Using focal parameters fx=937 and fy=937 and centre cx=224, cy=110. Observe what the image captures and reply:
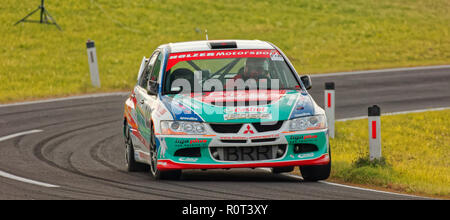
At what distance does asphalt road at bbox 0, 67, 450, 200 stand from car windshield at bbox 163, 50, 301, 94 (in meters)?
1.11

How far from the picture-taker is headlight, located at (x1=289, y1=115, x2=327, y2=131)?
10383 millimetres

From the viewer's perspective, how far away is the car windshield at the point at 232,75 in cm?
1143

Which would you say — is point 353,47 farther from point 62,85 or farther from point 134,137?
point 134,137

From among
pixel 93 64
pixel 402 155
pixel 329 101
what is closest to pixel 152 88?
pixel 329 101

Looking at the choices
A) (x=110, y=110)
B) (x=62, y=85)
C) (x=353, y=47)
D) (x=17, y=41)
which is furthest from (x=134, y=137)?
(x=353, y=47)

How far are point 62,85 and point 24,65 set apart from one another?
3137 millimetres

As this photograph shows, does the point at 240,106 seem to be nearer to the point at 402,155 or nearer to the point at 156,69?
the point at 156,69

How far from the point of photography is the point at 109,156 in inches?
547

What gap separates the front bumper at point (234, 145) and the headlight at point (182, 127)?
6cm

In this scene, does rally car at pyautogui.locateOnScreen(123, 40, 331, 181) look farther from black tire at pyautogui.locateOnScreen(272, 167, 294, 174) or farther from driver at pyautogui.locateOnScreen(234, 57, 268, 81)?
black tire at pyautogui.locateOnScreen(272, 167, 294, 174)

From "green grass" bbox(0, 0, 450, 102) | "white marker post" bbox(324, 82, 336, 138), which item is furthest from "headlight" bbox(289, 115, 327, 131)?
"green grass" bbox(0, 0, 450, 102)

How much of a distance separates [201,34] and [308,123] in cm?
2309

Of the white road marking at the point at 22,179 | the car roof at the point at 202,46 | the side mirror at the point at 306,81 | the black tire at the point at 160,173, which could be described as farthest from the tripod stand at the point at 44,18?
the black tire at the point at 160,173

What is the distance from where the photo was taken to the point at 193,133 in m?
10.4
